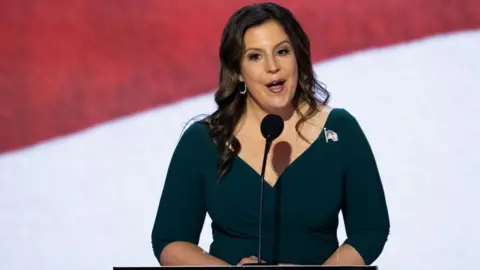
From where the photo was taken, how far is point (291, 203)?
2262 millimetres

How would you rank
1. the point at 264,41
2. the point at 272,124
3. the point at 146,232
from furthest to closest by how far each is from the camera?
the point at 146,232, the point at 264,41, the point at 272,124

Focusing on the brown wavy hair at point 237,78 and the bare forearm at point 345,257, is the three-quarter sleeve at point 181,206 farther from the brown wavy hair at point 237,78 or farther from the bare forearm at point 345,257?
the bare forearm at point 345,257

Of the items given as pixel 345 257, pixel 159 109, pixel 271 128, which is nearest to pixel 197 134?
pixel 271 128

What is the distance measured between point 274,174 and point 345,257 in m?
0.29

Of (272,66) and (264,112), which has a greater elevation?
(272,66)

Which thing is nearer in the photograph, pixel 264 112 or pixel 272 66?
pixel 272 66

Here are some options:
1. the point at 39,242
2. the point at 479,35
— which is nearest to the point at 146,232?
the point at 39,242

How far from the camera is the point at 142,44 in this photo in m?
3.07

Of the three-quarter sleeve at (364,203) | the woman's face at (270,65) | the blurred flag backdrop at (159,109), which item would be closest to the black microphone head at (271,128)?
the woman's face at (270,65)

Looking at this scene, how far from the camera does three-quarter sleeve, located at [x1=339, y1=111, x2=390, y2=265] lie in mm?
2248

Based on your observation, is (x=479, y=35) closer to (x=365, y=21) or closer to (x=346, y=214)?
(x=365, y=21)

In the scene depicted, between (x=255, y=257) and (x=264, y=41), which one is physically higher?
(x=264, y=41)

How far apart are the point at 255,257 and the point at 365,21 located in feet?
3.92

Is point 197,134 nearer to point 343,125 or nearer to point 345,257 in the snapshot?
point 343,125
